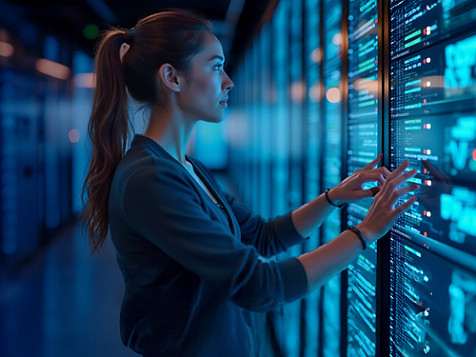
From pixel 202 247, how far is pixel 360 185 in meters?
0.52

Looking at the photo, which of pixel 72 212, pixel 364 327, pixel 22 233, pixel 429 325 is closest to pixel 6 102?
pixel 22 233

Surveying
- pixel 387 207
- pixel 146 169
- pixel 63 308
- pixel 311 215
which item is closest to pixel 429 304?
pixel 387 207

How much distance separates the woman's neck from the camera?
1.12 metres

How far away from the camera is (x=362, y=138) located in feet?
4.26

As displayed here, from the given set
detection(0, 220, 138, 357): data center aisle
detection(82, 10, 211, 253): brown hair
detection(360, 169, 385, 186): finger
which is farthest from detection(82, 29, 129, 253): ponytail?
detection(0, 220, 138, 357): data center aisle

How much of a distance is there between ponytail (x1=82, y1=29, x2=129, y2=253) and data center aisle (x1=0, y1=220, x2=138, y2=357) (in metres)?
1.76

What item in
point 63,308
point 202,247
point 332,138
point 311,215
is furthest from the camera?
point 63,308

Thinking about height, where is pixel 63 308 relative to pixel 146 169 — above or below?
below

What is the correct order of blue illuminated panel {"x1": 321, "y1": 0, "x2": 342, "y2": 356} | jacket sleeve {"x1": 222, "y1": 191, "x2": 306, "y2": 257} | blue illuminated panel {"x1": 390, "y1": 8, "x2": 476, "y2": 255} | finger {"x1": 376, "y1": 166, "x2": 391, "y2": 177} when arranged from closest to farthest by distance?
1. blue illuminated panel {"x1": 390, "y1": 8, "x2": 476, "y2": 255}
2. finger {"x1": 376, "y1": 166, "x2": 391, "y2": 177}
3. jacket sleeve {"x1": 222, "y1": 191, "x2": 306, "y2": 257}
4. blue illuminated panel {"x1": 321, "y1": 0, "x2": 342, "y2": 356}

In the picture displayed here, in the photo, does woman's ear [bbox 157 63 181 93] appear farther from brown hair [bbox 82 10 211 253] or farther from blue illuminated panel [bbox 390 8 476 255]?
blue illuminated panel [bbox 390 8 476 255]

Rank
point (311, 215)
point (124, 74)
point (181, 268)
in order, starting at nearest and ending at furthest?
point (181, 268) → point (124, 74) → point (311, 215)

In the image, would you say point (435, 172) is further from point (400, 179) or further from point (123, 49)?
point (123, 49)

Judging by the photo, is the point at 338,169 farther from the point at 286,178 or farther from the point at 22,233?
the point at 22,233

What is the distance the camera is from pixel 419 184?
95 cm
